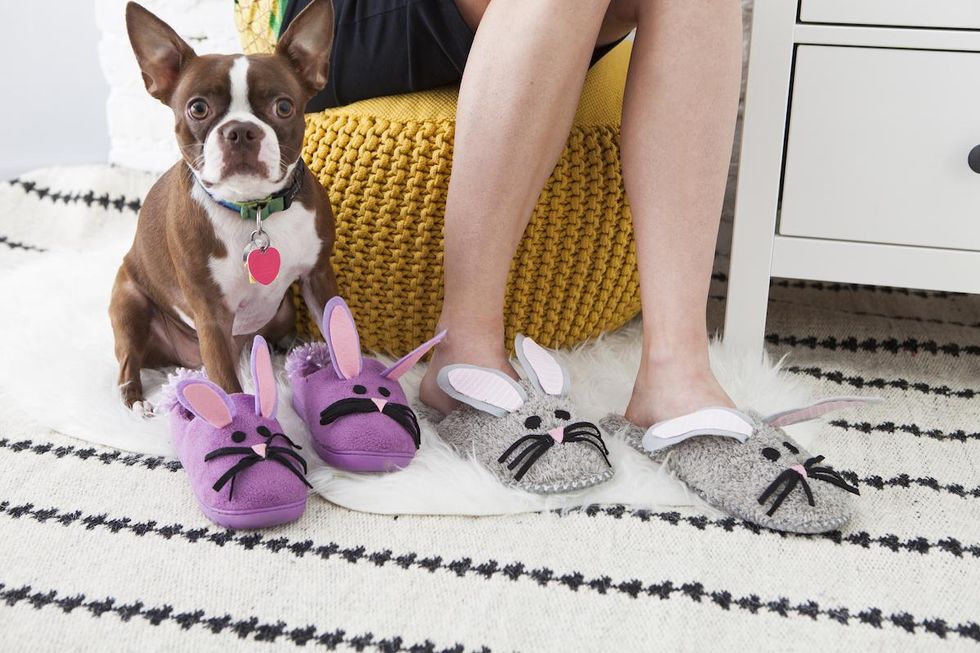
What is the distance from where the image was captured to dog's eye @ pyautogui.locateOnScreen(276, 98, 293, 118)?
746mm

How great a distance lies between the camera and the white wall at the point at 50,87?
163cm

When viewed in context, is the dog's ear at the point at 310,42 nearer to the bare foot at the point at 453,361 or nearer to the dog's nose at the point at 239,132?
the dog's nose at the point at 239,132

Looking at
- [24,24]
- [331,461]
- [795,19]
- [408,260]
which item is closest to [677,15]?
[795,19]

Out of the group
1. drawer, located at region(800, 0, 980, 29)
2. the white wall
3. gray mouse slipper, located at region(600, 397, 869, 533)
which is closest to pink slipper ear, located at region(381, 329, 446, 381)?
gray mouse slipper, located at region(600, 397, 869, 533)

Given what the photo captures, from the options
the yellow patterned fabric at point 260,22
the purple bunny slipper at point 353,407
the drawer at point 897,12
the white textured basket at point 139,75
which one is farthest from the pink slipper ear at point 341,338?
the white textured basket at point 139,75

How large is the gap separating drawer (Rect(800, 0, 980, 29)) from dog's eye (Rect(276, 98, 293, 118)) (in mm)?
538

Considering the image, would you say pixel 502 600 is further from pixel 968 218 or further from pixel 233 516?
pixel 968 218

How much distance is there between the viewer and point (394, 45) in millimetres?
905

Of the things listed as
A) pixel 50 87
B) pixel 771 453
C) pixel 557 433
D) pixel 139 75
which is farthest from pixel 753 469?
pixel 50 87

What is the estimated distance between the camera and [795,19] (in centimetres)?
94

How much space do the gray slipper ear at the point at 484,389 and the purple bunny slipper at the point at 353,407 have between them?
4cm

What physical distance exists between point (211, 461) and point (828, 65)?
2.36 ft

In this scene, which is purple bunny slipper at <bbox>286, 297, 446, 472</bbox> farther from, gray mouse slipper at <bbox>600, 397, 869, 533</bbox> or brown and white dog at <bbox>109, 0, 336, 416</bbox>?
gray mouse slipper at <bbox>600, 397, 869, 533</bbox>

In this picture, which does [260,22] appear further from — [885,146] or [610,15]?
[885,146]
